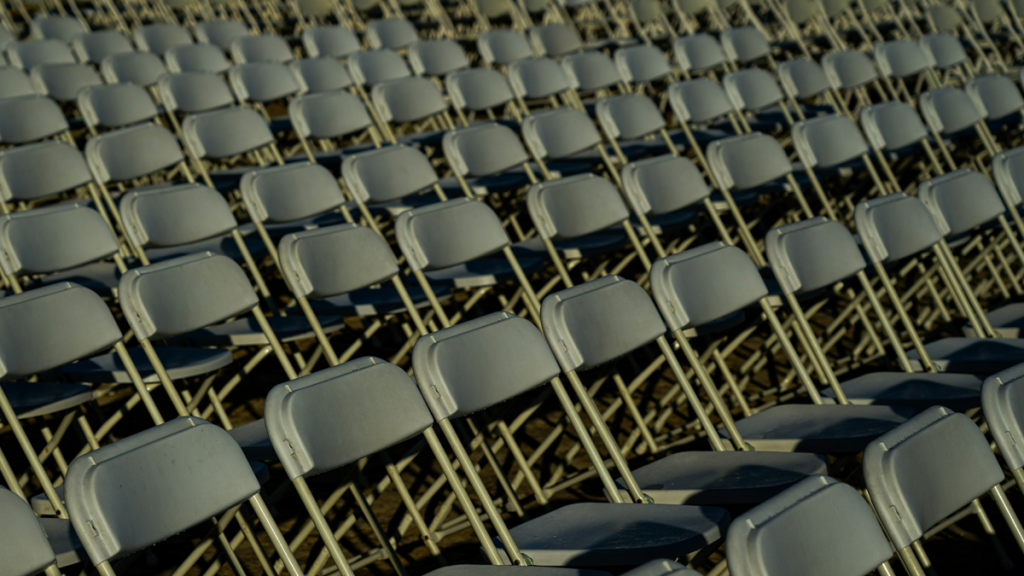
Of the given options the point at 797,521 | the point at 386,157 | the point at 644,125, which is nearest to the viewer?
the point at 797,521

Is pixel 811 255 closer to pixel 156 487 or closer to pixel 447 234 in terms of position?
pixel 447 234

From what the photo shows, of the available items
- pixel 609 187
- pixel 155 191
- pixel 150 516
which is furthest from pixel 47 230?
pixel 609 187

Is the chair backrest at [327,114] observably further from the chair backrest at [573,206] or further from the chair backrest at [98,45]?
the chair backrest at [98,45]

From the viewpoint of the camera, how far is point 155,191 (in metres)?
A: 3.18

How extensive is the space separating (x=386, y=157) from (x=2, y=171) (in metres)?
1.49

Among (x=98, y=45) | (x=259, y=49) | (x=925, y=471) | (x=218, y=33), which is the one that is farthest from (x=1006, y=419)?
(x=218, y=33)

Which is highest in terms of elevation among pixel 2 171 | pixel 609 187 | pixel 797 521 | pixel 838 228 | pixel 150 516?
pixel 2 171

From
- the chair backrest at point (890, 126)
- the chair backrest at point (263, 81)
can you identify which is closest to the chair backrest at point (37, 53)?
the chair backrest at point (263, 81)

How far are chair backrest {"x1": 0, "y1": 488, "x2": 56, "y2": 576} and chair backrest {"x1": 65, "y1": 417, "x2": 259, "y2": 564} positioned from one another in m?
0.07

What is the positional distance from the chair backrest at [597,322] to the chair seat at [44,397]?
145 centimetres

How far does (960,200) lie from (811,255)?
3.41 feet

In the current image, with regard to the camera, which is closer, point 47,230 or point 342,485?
point 342,485

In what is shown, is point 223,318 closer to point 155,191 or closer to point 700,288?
point 155,191

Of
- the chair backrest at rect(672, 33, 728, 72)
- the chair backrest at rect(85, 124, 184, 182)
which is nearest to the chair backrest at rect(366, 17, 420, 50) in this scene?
the chair backrest at rect(672, 33, 728, 72)
